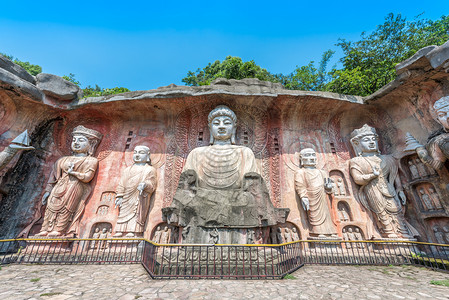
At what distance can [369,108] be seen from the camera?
7566 mm

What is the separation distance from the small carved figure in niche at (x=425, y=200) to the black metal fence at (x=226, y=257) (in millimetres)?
1143

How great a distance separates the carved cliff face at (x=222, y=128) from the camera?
680 cm

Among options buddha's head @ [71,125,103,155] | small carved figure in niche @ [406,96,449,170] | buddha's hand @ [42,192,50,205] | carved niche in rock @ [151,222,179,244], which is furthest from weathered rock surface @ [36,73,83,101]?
small carved figure in niche @ [406,96,449,170]

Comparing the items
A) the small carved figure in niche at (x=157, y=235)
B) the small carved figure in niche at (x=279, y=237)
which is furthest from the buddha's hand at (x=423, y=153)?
the small carved figure in niche at (x=157, y=235)

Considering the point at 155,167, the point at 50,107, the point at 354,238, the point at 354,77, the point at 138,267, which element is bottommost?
the point at 138,267

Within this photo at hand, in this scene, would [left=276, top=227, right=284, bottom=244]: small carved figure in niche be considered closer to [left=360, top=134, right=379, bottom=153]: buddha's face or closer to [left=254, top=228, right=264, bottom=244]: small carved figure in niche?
[left=254, top=228, right=264, bottom=244]: small carved figure in niche

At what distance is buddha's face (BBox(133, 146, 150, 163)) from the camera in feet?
22.8

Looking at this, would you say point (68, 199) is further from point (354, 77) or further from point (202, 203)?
point (354, 77)

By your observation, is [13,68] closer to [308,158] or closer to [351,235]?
[308,158]

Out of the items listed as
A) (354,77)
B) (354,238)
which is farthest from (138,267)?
(354,77)

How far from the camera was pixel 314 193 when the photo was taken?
625 centimetres

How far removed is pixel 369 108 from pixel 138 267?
841 cm

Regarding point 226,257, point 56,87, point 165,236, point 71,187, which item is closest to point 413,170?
point 226,257

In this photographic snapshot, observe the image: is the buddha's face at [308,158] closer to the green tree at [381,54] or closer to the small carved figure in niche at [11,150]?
the green tree at [381,54]
